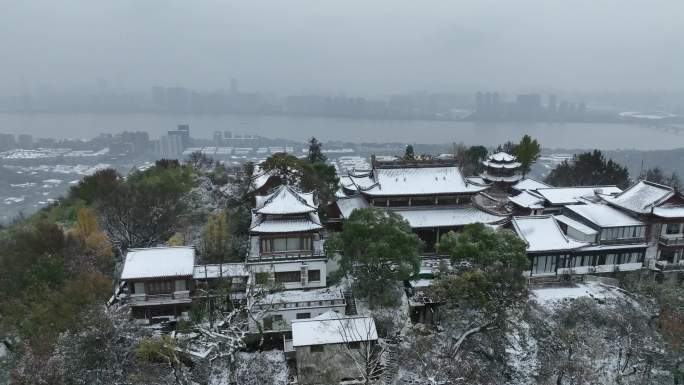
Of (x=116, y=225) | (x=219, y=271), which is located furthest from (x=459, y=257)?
(x=116, y=225)

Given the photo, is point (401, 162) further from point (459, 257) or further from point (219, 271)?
point (219, 271)

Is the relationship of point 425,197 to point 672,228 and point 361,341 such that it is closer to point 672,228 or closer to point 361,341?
point 361,341

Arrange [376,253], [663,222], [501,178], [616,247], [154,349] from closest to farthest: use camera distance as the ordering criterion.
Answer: [154,349], [376,253], [616,247], [663,222], [501,178]

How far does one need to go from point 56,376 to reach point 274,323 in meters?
8.35

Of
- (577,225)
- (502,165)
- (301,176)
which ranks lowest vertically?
(577,225)

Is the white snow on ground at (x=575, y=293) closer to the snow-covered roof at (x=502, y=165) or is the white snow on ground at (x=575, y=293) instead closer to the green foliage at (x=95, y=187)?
the snow-covered roof at (x=502, y=165)

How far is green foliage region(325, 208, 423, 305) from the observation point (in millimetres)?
20328

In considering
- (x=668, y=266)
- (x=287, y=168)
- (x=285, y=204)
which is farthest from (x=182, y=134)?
(x=668, y=266)

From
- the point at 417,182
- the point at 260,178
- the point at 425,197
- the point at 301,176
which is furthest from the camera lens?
the point at 260,178

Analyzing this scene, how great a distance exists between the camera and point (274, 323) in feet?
67.8

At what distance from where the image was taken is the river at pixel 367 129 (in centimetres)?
12898

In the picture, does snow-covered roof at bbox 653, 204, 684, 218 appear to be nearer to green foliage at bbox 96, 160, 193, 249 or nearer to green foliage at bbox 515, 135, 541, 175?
green foliage at bbox 515, 135, 541, 175

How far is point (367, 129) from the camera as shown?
15388 centimetres

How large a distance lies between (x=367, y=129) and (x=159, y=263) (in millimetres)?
135591
